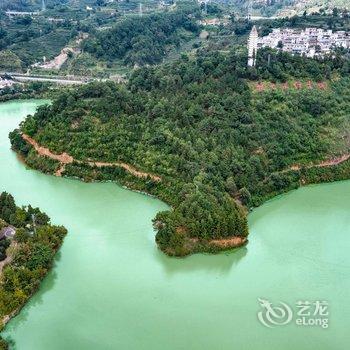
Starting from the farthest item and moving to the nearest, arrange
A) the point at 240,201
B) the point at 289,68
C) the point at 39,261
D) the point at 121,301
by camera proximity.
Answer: the point at 289,68 → the point at 240,201 → the point at 39,261 → the point at 121,301

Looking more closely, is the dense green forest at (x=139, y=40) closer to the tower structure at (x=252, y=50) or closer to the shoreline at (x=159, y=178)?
the tower structure at (x=252, y=50)

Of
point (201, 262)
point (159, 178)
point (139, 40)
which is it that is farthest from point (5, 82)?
point (201, 262)

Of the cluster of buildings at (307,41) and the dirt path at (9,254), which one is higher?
the cluster of buildings at (307,41)

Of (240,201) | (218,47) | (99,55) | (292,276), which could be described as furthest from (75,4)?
(292,276)

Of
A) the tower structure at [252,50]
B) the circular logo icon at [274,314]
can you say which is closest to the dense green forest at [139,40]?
the tower structure at [252,50]

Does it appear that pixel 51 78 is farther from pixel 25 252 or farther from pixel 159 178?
pixel 25 252

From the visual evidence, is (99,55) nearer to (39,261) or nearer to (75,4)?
(75,4)
